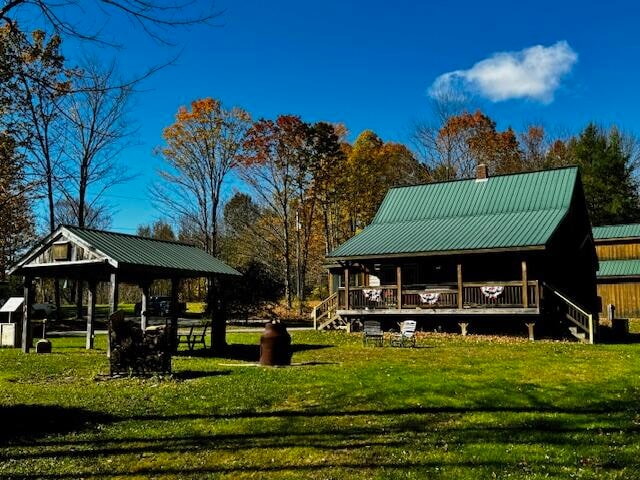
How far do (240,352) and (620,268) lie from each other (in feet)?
97.3

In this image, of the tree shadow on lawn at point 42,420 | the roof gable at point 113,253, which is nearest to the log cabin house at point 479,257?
the roof gable at point 113,253

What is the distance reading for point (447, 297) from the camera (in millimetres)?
25188

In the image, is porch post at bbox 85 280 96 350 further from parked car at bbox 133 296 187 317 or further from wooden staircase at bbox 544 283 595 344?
parked car at bbox 133 296 187 317

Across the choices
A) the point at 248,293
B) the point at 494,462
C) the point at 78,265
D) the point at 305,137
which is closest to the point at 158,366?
the point at 78,265

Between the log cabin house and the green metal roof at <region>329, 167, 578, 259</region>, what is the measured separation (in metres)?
0.05

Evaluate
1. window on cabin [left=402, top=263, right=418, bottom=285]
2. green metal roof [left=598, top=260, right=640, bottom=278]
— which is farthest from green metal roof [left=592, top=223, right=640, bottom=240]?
window on cabin [left=402, top=263, right=418, bottom=285]

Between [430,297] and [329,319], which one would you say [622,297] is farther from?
[329,319]

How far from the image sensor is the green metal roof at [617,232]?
3912 centimetres

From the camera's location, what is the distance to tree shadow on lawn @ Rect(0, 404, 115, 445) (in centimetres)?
848

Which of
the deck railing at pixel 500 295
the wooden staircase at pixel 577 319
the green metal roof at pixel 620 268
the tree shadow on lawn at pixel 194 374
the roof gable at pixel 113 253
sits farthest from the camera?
the green metal roof at pixel 620 268

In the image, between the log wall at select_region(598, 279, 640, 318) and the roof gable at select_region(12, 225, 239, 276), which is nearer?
the roof gable at select_region(12, 225, 239, 276)

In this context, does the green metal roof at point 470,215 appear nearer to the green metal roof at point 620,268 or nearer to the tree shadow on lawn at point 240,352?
the tree shadow on lawn at point 240,352

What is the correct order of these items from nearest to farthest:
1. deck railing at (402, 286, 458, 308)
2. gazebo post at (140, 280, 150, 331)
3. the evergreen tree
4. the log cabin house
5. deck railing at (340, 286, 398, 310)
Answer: gazebo post at (140, 280, 150, 331)
the log cabin house
deck railing at (402, 286, 458, 308)
deck railing at (340, 286, 398, 310)
the evergreen tree

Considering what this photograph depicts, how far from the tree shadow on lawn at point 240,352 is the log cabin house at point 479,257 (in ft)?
20.8
